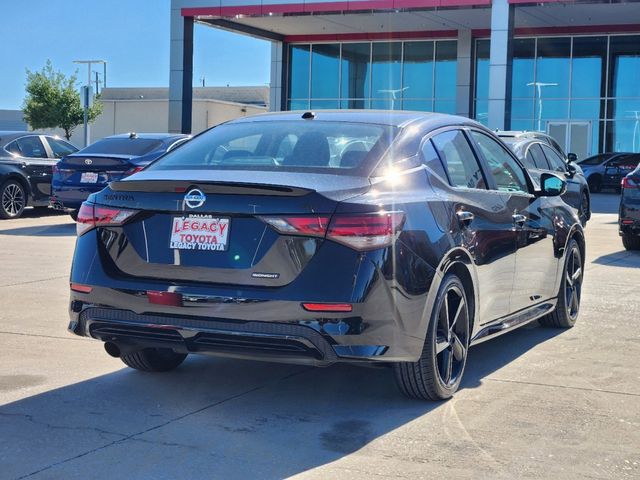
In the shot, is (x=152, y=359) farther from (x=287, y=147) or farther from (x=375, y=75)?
(x=375, y=75)

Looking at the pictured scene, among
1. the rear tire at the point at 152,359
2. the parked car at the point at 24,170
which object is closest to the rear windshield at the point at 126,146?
the parked car at the point at 24,170

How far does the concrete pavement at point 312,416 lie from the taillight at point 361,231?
3.02 ft

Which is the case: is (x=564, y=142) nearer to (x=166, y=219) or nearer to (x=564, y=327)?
(x=564, y=327)

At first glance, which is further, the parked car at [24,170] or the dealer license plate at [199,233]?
the parked car at [24,170]

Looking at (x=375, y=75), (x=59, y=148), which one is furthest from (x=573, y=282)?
(x=375, y=75)

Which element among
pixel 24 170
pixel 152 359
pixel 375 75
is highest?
pixel 375 75

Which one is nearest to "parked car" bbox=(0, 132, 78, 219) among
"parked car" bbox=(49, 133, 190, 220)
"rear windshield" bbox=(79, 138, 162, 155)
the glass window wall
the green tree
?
"parked car" bbox=(49, 133, 190, 220)

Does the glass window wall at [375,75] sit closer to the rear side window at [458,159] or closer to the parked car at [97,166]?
the parked car at [97,166]

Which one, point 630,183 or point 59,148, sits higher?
point 59,148

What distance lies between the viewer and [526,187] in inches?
271

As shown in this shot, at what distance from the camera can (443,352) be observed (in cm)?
539

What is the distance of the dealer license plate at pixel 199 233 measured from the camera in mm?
4746

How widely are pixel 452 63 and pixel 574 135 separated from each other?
576cm

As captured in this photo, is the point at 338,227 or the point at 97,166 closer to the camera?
the point at 338,227
